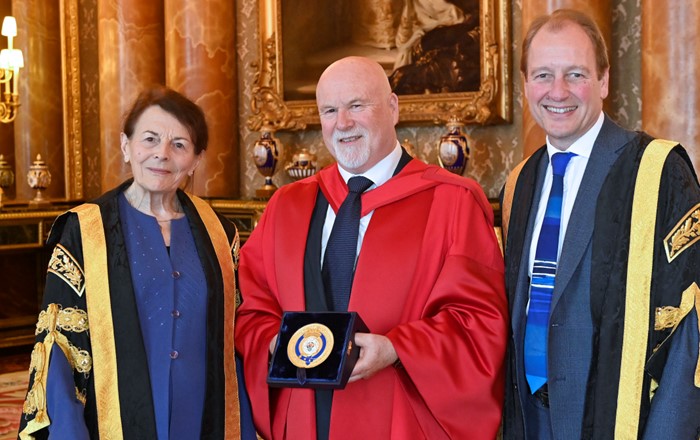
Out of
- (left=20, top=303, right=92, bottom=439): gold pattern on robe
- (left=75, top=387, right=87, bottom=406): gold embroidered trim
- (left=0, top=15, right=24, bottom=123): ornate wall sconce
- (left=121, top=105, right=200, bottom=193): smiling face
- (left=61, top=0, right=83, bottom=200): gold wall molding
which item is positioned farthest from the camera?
(left=61, top=0, right=83, bottom=200): gold wall molding

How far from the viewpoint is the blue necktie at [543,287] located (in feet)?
9.60

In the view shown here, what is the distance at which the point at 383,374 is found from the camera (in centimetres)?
315

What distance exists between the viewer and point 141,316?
10.2 feet

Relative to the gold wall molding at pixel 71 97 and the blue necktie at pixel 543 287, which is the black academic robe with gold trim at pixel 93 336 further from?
the gold wall molding at pixel 71 97

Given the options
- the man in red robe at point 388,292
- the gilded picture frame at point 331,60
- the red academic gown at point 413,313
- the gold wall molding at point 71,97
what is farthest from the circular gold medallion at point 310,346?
the gold wall molding at point 71,97

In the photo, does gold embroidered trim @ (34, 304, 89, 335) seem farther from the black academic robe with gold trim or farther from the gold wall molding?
the gold wall molding

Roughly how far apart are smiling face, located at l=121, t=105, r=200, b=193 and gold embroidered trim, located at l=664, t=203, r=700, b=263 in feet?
5.34

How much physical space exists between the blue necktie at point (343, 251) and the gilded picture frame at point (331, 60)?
397 centimetres

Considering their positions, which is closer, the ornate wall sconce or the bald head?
the bald head

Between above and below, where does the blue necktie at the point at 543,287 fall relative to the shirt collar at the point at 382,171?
Result: below

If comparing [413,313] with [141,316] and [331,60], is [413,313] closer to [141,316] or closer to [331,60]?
[141,316]

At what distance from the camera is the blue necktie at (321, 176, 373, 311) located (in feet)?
10.5

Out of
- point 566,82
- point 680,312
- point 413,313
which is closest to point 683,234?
point 680,312

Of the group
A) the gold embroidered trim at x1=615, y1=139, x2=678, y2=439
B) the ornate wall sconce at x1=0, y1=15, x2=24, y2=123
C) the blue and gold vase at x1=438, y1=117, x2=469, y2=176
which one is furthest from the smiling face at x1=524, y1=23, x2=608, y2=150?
the ornate wall sconce at x1=0, y1=15, x2=24, y2=123
